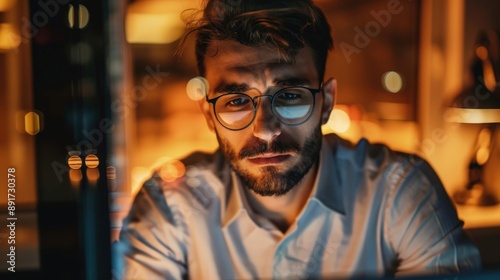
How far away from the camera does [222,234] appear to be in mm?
3139

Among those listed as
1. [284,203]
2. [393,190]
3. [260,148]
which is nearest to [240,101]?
[260,148]

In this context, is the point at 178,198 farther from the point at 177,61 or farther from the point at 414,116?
the point at 414,116

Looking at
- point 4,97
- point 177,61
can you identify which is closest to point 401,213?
point 177,61

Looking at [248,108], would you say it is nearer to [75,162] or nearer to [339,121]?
[339,121]

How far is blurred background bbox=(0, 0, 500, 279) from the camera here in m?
2.94

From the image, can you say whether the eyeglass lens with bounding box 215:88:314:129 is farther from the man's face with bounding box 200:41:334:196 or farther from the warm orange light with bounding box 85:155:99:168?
the warm orange light with bounding box 85:155:99:168

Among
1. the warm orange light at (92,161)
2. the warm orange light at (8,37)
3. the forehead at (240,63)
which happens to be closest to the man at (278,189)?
the forehead at (240,63)

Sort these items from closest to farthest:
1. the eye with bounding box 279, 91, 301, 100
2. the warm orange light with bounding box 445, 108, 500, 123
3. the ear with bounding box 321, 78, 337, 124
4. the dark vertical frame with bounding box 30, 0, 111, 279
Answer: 1. the dark vertical frame with bounding box 30, 0, 111, 279
2. the eye with bounding box 279, 91, 301, 100
3. the ear with bounding box 321, 78, 337, 124
4. the warm orange light with bounding box 445, 108, 500, 123

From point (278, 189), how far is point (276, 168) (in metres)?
0.12

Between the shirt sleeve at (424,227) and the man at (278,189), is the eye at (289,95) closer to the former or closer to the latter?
the man at (278,189)

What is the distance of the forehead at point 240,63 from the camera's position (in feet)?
9.86

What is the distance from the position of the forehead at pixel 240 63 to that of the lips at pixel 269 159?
0.39m

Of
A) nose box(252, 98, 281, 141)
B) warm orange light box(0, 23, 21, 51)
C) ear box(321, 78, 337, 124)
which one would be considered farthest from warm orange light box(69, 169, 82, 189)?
ear box(321, 78, 337, 124)

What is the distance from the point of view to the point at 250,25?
9.86ft
